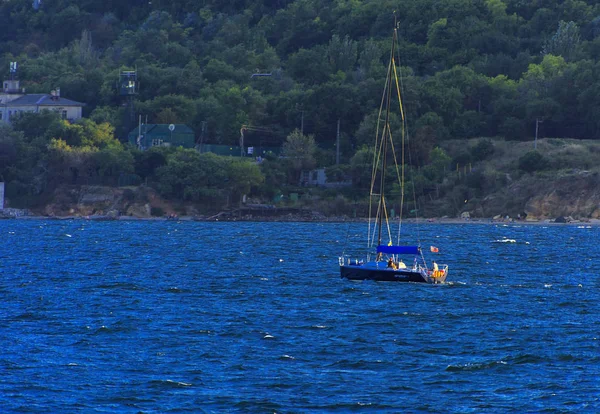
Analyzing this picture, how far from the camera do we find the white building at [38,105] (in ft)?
587

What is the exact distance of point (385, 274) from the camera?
199 ft

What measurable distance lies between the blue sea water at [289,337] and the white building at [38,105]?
3927 inches

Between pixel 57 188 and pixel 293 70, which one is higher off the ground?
pixel 293 70

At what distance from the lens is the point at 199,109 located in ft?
557

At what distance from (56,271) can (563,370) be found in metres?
40.3

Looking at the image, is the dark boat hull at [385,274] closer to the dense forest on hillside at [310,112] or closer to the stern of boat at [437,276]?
the stern of boat at [437,276]

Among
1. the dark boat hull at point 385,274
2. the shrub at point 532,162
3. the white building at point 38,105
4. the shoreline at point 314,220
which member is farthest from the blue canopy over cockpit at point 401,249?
the white building at point 38,105

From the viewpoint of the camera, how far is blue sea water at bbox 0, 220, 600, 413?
3300 centimetres

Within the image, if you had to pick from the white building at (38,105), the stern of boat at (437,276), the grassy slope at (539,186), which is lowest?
the stern of boat at (437,276)

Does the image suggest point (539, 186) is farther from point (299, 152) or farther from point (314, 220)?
point (299, 152)

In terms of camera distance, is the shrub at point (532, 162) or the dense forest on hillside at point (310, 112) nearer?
the shrub at point (532, 162)

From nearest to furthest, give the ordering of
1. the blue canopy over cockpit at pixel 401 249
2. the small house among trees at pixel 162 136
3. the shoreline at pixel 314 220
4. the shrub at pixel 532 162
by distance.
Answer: the blue canopy over cockpit at pixel 401 249, the shoreline at pixel 314 220, the shrub at pixel 532 162, the small house among trees at pixel 162 136

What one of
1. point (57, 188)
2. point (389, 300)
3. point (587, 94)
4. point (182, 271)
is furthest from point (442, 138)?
point (389, 300)

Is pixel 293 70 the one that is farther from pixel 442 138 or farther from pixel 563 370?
pixel 563 370
